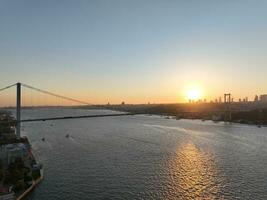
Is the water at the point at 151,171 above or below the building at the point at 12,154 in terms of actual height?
below

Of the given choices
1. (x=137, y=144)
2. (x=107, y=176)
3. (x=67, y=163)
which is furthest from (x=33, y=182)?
(x=137, y=144)

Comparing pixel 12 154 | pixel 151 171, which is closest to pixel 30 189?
pixel 12 154

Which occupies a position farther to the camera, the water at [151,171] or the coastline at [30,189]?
the water at [151,171]

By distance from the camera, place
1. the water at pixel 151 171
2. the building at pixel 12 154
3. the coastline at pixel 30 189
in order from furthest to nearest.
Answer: the building at pixel 12 154 < the water at pixel 151 171 < the coastline at pixel 30 189

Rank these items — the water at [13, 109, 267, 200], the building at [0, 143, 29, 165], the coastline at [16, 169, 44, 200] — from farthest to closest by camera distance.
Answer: the building at [0, 143, 29, 165]
the water at [13, 109, 267, 200]
the coastline at [16, 169, 44, 200]

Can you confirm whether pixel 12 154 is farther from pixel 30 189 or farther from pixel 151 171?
pixel 151 171

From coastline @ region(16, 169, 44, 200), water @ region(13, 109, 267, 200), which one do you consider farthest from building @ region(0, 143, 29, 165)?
coastline @ region(16, 169, 44, 200)

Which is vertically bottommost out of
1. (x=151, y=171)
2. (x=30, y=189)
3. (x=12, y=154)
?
(x=30, y=189)

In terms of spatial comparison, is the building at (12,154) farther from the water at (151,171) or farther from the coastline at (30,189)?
the coastline at (30,189)

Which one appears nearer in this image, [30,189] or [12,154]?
[30,189]

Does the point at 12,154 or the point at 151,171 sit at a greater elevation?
the point at 12,154

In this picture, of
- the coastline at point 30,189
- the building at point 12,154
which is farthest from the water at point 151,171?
the building at point 12,154

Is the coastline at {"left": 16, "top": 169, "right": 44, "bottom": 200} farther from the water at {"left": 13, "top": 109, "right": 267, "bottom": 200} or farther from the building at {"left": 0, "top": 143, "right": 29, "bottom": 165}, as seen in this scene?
the building at {"left": 0, "top": 143, "right": 29, "bottom": 165}
